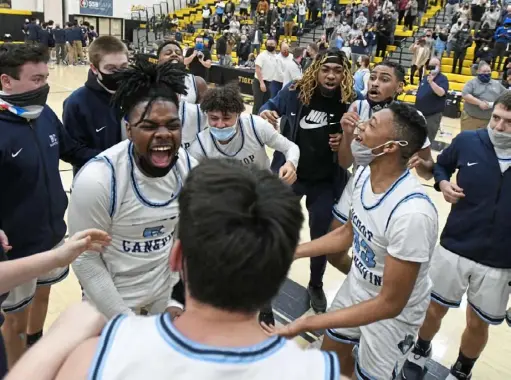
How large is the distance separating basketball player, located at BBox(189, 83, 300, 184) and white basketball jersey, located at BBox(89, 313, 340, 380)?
2.26m

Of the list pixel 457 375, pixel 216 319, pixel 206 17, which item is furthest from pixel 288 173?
pixel 206 17

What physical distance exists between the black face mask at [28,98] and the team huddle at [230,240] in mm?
164

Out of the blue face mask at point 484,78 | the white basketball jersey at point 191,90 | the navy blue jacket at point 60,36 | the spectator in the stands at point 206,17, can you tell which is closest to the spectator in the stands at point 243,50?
the spectator in the stands at point 206,17

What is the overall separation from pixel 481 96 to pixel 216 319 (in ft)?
27.3

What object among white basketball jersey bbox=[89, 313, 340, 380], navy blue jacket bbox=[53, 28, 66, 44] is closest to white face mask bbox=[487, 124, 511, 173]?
white basketball jersey bbox=[89, 313, 340, 380]

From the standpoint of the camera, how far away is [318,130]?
12.4 feet

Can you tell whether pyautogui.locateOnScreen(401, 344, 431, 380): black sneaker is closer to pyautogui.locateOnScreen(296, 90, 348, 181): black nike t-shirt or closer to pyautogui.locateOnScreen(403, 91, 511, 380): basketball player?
pyautogui.locateOnScreen(403, 91, 511, 380): basketball player

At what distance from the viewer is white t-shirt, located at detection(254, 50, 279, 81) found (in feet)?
34.4

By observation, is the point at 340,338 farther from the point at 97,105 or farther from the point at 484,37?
the point at 484,37

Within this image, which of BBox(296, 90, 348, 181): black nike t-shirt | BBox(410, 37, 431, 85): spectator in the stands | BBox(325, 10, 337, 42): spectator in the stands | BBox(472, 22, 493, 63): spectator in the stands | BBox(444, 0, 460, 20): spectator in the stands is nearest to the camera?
BBox(296, 90, 348, 181): black nike t-shirt

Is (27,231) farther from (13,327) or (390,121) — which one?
(390,121)

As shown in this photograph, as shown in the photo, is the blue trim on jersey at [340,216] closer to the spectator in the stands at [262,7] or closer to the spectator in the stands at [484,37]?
the spectator in the stands at [484,37]

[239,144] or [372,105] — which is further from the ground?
[372,105]

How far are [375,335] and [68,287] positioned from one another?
8.89 ft
